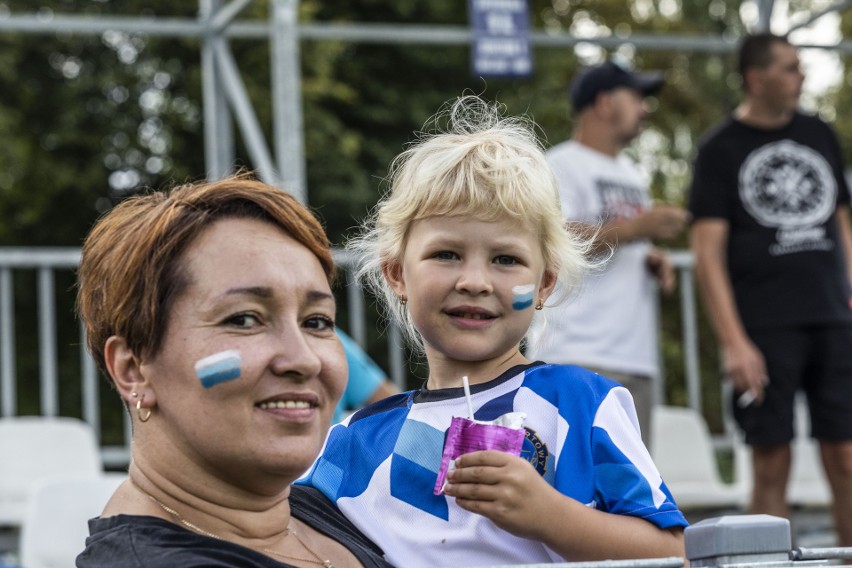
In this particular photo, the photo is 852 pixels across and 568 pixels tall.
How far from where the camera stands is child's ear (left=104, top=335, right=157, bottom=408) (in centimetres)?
183

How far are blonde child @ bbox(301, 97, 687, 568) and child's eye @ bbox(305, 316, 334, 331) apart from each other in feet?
0.93

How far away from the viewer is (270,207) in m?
1.92

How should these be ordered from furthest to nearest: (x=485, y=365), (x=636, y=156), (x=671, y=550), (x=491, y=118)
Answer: (x=636, y=156), (x=491, y=118), (x=485, y=365), (x=671, y=550)

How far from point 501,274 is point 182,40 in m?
15.2

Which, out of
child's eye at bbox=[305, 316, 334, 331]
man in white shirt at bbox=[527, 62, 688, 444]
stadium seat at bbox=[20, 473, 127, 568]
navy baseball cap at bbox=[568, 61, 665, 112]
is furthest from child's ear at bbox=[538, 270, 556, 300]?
navy baseball cap at bbox=[568, 61, 665, 112]

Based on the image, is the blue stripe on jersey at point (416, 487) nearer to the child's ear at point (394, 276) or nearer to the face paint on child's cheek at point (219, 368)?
the child's ear at point (394, 276)

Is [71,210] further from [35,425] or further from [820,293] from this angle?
[820,293]

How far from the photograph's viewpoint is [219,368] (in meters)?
1.76

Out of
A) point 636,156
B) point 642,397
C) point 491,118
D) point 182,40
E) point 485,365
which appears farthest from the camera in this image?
point 636,156

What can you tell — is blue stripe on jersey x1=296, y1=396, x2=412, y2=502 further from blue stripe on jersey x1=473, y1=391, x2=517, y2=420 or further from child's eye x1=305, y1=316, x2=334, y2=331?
child's eye x1=305, y1=316, x2=334, y2=331

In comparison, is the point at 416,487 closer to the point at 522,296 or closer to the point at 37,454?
the point at 522,296

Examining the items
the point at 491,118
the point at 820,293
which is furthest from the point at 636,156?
the point at 491,118

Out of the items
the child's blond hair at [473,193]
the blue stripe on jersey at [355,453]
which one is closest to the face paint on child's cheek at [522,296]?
the child's blond hair at [473,193]

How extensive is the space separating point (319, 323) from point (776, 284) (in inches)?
137
